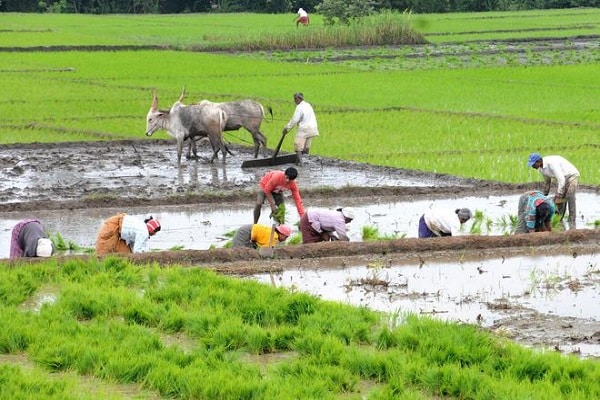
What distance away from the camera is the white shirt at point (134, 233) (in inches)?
421

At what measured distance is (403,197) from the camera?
49.1 ft

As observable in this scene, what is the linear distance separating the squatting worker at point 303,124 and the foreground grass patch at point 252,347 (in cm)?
779

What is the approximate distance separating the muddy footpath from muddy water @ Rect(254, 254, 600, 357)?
18 millimetres

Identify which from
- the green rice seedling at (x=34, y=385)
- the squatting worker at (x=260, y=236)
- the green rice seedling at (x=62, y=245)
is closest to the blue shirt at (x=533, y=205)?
the squatting worker at (x=260, y=236)

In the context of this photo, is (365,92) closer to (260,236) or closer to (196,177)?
(196,177)

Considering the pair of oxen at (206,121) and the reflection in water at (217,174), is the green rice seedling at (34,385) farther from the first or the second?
the pair of oxen at (206,121)

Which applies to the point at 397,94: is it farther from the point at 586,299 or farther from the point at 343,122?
the point at 586,299

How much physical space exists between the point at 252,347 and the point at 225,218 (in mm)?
6236

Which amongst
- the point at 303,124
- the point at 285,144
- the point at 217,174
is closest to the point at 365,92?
the point at 285,144

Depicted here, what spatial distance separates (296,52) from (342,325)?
29.5 metres

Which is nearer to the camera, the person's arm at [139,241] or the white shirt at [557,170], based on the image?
the person's arm at [139,241]

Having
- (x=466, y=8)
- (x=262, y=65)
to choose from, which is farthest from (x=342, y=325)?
(x=466, y=8)

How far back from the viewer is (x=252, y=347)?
782 cm

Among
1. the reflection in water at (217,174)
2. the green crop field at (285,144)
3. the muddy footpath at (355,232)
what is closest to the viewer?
the green crop field at (285,144)
